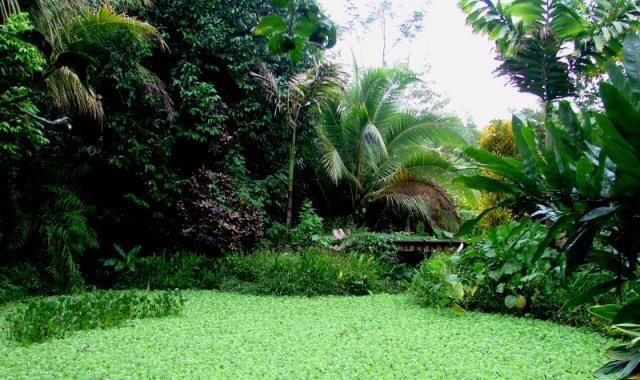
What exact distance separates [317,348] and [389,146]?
238 inches

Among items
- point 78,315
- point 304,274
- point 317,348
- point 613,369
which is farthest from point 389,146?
point 613,369

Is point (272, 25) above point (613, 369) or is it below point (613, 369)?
above

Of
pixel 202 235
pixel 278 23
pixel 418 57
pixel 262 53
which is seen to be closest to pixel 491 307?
pixel 202 235

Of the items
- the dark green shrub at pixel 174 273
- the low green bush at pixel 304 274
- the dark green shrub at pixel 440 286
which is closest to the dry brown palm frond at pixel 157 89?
the dark green shrub at pixel 174 273

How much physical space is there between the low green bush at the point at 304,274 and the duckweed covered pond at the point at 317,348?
109 centimetres

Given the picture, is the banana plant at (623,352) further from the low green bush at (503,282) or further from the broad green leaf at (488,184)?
the low green bush at (503,282)

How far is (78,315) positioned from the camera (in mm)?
3648

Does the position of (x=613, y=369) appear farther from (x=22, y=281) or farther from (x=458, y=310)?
(x=22, y=281)

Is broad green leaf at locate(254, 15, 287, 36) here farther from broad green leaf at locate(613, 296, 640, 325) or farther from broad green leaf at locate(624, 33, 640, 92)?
broad green leaf at locate(613, 296, 640, 325)

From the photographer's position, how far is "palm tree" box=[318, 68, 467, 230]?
8250 millimetres

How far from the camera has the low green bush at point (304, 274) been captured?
539 centimetres

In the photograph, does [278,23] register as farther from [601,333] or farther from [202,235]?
[202,235]

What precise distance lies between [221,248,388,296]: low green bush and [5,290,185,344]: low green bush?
1334 millimetres

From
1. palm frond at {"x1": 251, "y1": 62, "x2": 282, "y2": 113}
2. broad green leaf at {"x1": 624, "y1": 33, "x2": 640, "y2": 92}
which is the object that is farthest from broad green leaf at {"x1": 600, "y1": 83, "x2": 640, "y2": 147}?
A: palm frond at {"x1": 251, "y1": 62, "x2": 282, "y2": 113}
